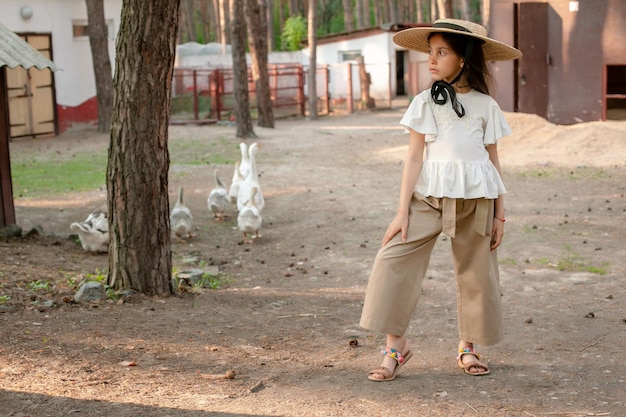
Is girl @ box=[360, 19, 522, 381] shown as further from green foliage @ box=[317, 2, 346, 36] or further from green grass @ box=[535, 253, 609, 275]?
green foliage @ box=[317, 2, 346, 36]

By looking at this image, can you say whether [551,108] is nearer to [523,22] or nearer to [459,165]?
[523,22]

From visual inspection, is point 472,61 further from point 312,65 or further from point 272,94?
point 272,94

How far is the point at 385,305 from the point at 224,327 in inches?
73.5

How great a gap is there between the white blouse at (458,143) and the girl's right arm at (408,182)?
2.0 inches

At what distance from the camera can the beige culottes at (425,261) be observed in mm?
4691

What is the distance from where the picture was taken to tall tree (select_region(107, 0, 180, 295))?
21.7 ft

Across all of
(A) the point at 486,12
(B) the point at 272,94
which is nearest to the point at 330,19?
(B) the point at 272,94

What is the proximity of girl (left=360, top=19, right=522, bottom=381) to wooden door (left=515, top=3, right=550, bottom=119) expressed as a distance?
15.9 metres

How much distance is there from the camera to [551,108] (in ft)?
66.3

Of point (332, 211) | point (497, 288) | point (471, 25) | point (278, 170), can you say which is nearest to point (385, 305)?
point (497, 288)

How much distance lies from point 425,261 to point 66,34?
73.3 ft

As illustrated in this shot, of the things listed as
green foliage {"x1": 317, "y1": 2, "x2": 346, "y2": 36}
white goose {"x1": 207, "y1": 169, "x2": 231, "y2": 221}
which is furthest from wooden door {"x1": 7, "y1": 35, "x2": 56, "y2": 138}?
green foliage {"x1": 317, "y1": 2, "x2": 346, "y2": 36}

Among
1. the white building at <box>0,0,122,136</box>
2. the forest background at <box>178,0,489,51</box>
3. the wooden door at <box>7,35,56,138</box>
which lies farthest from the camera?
the forest background at <box>178,0,489,51</box>

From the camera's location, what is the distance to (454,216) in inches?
183
